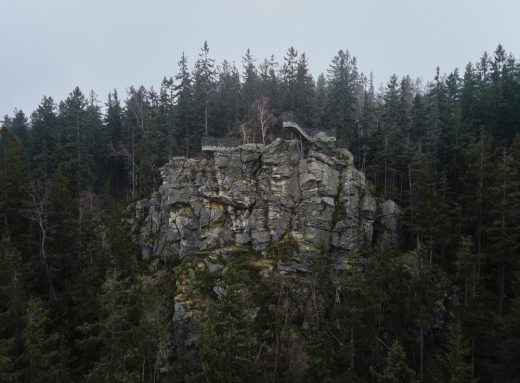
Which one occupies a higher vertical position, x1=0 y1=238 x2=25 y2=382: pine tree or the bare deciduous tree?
the bare deciduous tree

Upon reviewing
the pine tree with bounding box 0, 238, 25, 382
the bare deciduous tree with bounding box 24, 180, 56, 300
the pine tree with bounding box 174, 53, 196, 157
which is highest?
the pine tree with bounding box 174, 53, 196, 157

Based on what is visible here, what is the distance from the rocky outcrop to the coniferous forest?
2462 mm

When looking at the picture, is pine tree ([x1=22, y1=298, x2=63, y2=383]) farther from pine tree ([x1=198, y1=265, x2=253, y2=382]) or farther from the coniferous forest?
pine tree ([x1=198, y1=265, x2=253, y2=382])

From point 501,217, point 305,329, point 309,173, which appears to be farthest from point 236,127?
point 501,217

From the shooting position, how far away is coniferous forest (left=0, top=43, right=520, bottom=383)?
74.9 feet

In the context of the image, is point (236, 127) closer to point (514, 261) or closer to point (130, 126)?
point (130, 126)

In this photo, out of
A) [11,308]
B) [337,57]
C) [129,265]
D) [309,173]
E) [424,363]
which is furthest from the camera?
[337,57]

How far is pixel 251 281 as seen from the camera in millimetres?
30516

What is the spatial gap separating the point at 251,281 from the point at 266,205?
312 inches

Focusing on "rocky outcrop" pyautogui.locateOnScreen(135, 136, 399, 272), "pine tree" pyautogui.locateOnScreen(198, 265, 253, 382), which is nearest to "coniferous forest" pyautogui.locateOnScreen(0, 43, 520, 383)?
"pine tree" pyautogui.locateOnScreen(198, 265, 253, 382)

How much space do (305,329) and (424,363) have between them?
890 centimetres

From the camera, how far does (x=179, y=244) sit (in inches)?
1409

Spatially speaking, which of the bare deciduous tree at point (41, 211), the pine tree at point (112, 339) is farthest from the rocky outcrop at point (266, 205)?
the pine tree at point (112, 339)

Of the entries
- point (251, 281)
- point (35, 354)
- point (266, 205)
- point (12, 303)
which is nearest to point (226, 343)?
point (251, 281)
